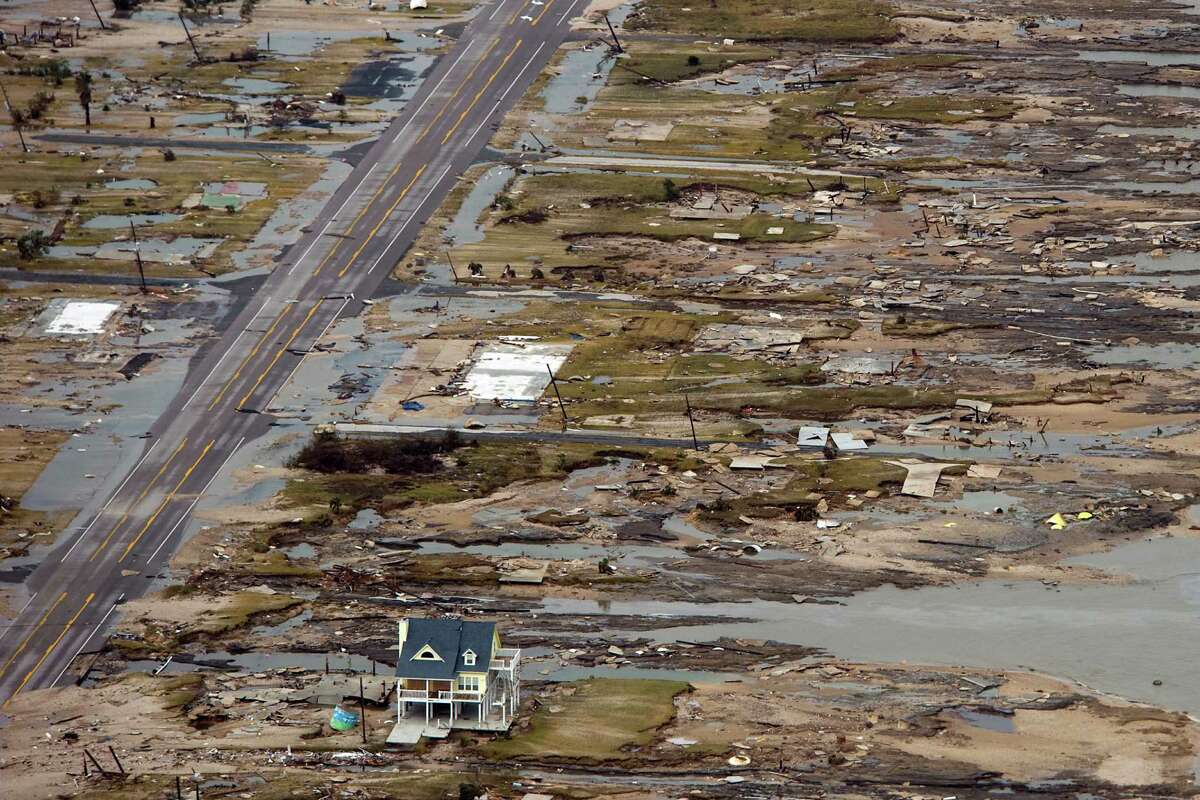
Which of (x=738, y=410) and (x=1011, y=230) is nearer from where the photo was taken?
(x=738, y=410)

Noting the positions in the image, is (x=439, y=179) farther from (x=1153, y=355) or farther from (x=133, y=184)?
(x=1153, y=355)

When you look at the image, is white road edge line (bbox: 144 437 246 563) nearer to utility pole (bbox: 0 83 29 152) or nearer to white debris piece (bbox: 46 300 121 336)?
white debris piece (bbox: 46 300 121 336)

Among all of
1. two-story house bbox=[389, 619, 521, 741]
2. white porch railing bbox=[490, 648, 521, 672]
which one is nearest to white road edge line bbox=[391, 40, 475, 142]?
white porch railing bbox=[490, 648, 521, 672]

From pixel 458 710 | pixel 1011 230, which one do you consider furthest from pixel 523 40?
pixel 458 710

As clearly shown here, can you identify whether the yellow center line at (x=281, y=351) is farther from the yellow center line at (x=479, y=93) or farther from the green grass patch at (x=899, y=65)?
the green grass patch at (x=899, y=65)

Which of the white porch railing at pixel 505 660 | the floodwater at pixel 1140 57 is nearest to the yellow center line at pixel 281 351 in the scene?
the white porch railing at pixel 505 660

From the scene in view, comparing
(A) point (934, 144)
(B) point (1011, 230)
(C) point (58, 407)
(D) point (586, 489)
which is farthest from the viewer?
(A) point (934, 144)

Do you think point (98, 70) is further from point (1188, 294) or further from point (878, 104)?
point (1188, 294)
